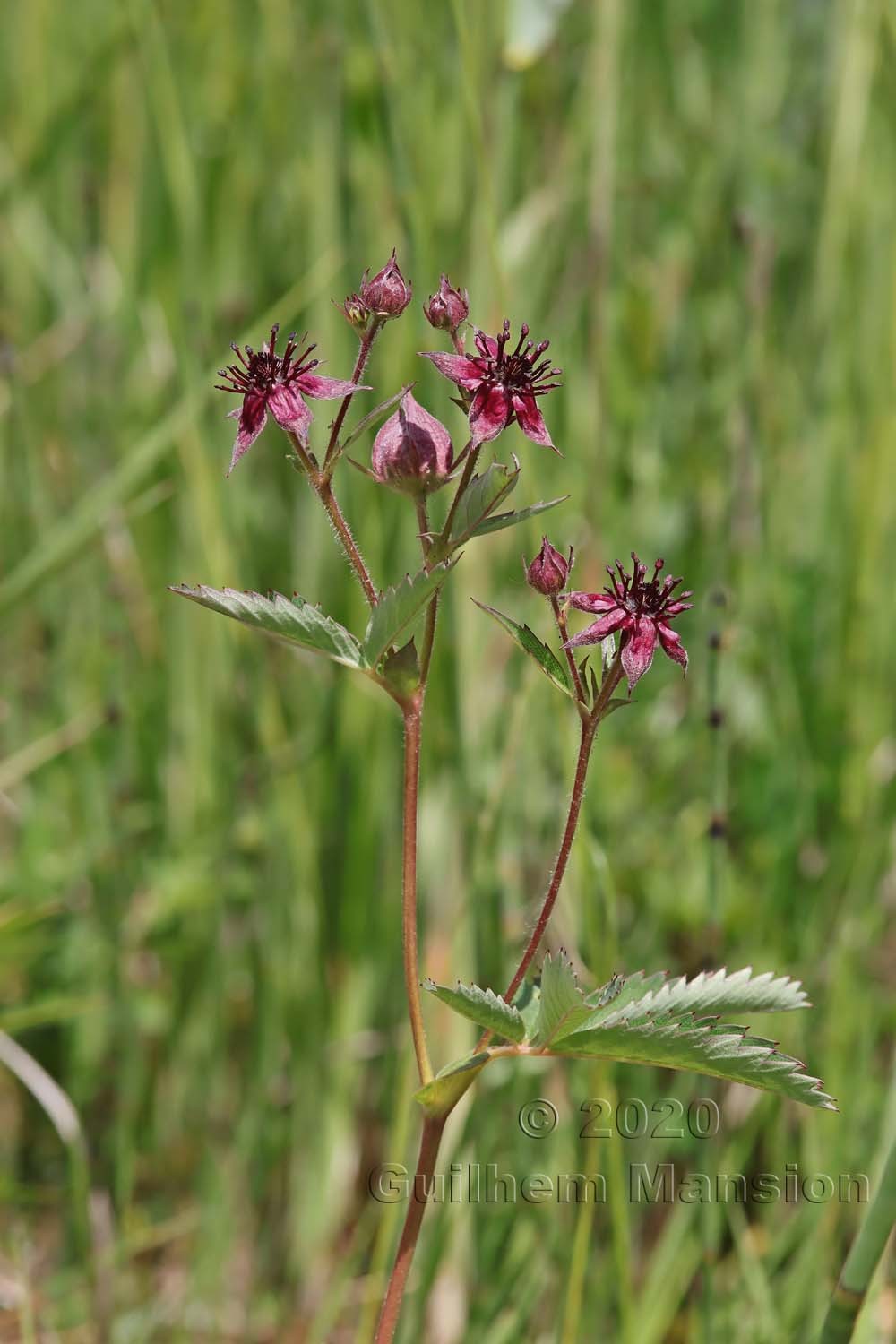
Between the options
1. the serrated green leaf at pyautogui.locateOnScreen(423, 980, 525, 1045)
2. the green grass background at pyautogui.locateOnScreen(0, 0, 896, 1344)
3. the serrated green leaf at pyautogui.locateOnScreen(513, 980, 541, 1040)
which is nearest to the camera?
the serrated green leaf at pyautogui.locateOnScreen(423, 980, 525, 1045)

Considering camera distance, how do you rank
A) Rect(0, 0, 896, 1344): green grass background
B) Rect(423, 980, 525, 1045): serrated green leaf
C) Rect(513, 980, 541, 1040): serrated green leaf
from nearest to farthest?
Rect(423, 980, 525, 1045): serrated green leaf
Rect(513, 980, 541, 1040): serrated green leaf
Rect(0, 0, 896, 1344): green grass background

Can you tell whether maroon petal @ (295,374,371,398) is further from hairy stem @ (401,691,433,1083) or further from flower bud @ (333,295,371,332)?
hairy stem @ (401,691,433,1083)

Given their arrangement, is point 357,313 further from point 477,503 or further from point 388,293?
point 477,503

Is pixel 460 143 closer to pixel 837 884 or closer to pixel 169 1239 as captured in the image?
pixel 837 884

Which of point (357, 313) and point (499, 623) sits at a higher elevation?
point (357, 313)

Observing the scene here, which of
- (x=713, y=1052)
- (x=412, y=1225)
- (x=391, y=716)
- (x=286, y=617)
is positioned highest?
(x=391, y=716)

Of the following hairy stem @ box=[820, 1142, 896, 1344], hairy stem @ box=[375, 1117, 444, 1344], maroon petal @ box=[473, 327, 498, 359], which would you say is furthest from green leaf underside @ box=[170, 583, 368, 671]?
hairy stem @ box=[820, 1142, 896, 1344]

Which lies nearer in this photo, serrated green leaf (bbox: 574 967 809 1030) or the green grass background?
serrated green leaf (bbox: 574 967 809 1030)

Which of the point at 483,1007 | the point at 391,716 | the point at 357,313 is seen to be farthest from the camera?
the point at 391,716
